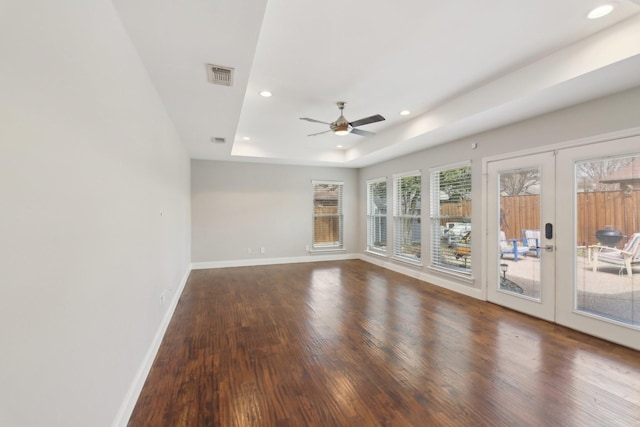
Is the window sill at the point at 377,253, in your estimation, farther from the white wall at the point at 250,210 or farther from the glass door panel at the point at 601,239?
the glass door panel at the point at 601,239

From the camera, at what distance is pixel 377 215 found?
7141 millimetres

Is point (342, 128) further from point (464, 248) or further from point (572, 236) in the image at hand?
point (572, 236)

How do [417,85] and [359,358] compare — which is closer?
[359,358]

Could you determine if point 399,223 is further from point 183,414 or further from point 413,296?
point 183,414

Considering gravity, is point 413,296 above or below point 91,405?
below

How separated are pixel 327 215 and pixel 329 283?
9.09 feet

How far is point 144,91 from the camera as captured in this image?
2387mm

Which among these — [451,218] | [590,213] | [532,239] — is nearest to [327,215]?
[451,218]

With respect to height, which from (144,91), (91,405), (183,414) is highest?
(144,91)

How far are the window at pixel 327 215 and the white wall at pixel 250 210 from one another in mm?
181

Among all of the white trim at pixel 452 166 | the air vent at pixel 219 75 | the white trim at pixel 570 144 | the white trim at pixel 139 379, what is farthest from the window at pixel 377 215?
the white trim at pixel 139 379

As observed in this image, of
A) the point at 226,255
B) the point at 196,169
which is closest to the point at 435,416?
the point at 226,255

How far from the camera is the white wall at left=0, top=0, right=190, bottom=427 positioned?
0.87 m

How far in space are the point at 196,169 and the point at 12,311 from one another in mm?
6165
